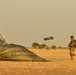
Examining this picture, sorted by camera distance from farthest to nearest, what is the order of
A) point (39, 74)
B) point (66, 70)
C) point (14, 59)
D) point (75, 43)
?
point (75, 43) → point (14, 59) → point (66, 70) → point (39, 74)

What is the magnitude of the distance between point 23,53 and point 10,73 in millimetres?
7315

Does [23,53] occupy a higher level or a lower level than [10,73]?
lower

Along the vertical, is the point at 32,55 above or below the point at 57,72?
below

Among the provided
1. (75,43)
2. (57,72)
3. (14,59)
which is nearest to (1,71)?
(57,72)

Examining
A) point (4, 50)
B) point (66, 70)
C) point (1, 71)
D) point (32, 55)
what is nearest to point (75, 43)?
point (32, 55)

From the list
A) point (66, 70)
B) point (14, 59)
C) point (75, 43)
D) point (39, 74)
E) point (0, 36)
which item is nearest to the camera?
point (39, 74)

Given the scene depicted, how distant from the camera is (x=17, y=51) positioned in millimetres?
20078

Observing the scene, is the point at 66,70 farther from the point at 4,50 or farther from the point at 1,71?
the point at 4,50

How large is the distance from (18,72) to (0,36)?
1025cm

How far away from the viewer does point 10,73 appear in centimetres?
1274

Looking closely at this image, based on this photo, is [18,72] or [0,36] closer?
[18,72]

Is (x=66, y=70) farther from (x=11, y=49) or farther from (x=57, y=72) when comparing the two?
(x=11, y=49)

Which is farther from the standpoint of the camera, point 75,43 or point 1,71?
point 75,43

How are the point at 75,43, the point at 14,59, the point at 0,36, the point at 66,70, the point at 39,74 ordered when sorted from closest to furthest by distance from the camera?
the point at 39,74 → the point at 66,70 → the point at 14,59 → the point at 75,43 → the point at 0,36
